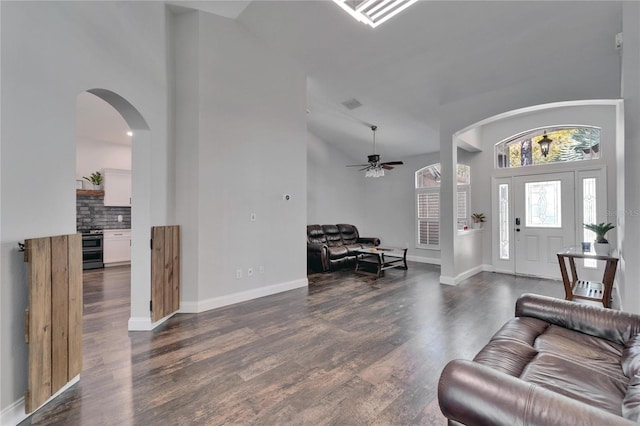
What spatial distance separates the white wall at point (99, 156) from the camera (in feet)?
20.6

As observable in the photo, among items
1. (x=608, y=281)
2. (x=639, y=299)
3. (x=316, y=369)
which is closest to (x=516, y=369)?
(x=316, y=369)

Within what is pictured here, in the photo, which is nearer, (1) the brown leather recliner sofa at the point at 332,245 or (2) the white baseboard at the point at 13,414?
(2) the white baseboard at the point at 13,414

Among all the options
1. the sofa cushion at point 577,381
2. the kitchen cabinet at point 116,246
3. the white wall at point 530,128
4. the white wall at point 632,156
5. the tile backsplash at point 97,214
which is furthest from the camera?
the tile backsplash at point 97,214

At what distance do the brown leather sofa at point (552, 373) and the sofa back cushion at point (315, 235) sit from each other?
463 centimetres

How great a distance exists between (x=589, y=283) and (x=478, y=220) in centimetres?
197

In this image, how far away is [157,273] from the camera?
9.95 feet

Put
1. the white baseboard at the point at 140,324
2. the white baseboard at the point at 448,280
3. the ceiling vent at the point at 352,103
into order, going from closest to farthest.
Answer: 1. the white baseboard at the point at 140,324
2. the white baseboard at the point at 448,280
3. the ceiling vent at the point at 352,103

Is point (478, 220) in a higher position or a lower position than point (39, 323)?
higher

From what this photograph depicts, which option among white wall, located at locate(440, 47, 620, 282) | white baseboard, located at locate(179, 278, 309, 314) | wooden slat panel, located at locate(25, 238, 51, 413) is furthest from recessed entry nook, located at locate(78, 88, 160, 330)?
white wall, located at locate(440, 47, 620, 282)

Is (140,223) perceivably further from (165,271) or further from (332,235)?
(332,235)

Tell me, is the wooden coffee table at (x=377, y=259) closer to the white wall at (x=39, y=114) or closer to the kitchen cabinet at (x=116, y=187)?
the white wall at (x=39, y=114)

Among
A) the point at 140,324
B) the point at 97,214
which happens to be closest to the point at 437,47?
the point at 140,324

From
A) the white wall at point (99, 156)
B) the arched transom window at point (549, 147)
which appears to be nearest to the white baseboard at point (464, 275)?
the arched transom window at point (549, 147)

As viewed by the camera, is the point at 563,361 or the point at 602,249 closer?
the point at 563,361
